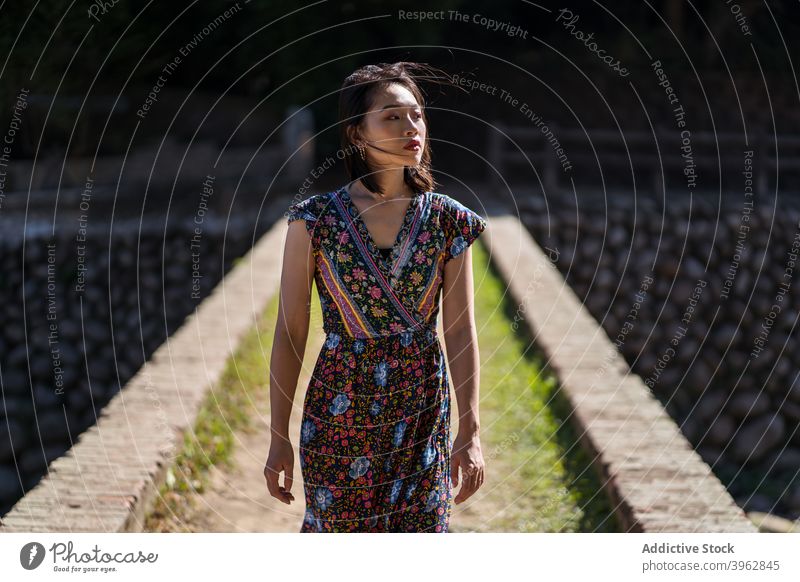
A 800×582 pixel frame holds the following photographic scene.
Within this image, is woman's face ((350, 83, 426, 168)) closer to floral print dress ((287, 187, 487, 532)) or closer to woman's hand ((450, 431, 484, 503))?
floral print dress ((287, 187, 487, 532))

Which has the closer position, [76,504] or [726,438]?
[76,504]

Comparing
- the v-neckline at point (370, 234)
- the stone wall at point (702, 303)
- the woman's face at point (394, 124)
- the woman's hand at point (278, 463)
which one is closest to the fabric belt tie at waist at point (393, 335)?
the v-neckline at point (370, 234)

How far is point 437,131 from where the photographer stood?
13914 mm

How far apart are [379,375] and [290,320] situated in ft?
0.78

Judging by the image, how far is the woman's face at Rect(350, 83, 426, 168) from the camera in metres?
2.02

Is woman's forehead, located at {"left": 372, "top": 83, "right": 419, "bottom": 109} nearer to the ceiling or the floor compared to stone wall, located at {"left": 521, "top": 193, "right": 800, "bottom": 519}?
nearer to the ceiling

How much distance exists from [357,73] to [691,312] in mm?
8389

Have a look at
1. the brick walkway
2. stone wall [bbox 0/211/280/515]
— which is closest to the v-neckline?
the brick walkway

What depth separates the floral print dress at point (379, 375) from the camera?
2.12m

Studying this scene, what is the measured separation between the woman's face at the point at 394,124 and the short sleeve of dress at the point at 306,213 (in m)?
0.19

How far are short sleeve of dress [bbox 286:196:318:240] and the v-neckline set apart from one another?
7 cm

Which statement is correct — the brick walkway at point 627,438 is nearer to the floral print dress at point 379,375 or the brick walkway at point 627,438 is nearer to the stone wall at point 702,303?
the floral print dress at point 379,375

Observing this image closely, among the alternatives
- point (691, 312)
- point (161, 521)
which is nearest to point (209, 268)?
point (691, 312)

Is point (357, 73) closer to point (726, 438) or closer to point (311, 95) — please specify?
point (726, 438)
